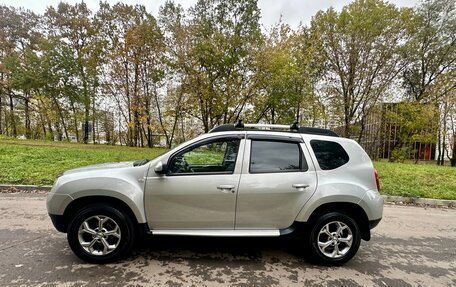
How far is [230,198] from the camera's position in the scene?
3139mm

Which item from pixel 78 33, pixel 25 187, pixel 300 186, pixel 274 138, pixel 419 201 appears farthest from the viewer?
pixel 78 33

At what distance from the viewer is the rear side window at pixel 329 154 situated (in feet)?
11.0

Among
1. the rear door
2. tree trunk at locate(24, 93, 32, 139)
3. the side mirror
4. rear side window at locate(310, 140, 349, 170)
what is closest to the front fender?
the side mirror

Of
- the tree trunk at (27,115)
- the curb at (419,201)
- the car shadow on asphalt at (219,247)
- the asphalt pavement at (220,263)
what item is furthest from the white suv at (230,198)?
the tree trunk at (27,115)

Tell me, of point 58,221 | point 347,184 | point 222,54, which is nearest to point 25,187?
point 58,221

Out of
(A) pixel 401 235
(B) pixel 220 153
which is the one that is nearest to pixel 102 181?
(B) pixel 220 153

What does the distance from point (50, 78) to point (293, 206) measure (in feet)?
93.5

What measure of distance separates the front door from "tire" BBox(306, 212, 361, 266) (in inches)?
44.2

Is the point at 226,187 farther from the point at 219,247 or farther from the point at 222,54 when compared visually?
the point at 222,54

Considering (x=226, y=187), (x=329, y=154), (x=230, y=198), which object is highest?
(x=329, y=154)

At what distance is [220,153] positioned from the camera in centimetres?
361

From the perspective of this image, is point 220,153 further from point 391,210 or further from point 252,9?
point 252,9

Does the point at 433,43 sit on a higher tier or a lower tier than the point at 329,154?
higher

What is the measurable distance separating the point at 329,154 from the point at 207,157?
5.66 ft
